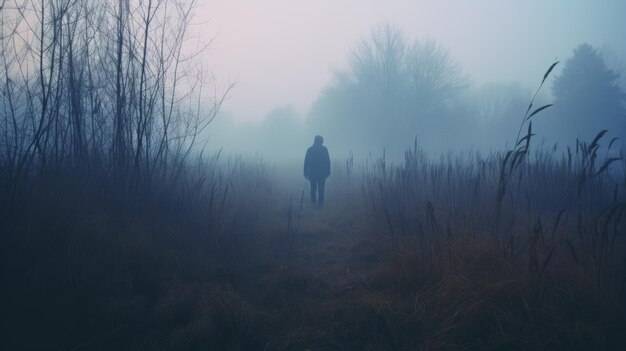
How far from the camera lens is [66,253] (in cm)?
223

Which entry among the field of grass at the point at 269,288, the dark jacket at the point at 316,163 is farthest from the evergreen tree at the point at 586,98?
the field of grass at the point at 269,288

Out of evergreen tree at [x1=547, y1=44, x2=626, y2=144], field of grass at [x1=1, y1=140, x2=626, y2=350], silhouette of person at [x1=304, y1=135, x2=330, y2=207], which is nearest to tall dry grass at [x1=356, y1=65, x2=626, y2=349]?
field of grass at [x1=1, y1=140, x2=626, y2=350]

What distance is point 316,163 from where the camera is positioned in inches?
288

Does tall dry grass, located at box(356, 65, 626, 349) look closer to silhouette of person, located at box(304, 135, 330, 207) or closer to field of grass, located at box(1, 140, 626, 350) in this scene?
field of grass, located at box(1, 140, 626, 350)

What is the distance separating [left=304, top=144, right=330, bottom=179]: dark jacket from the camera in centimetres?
731

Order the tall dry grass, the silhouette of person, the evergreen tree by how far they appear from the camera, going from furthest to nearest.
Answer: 1. the evergreen tree
2. the silhouette of person
3. the tall dry grass

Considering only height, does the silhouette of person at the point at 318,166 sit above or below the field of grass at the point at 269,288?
above

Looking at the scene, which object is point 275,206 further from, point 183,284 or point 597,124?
point 597,124

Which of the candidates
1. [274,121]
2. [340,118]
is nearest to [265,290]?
[340,118]

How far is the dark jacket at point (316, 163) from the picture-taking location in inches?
288

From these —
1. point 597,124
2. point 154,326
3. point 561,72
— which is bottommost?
point 154,326

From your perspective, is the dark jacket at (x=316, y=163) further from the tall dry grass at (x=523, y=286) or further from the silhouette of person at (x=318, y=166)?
the tall dry grass at (x=523, y=286)

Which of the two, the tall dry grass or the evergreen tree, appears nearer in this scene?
the tall dry grass

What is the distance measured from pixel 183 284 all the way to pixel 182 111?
10.9 feet
